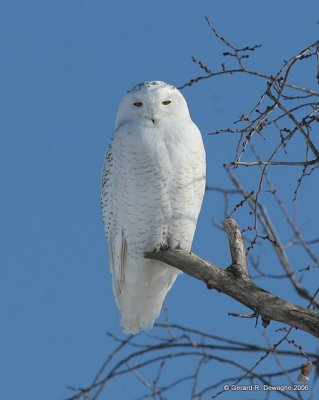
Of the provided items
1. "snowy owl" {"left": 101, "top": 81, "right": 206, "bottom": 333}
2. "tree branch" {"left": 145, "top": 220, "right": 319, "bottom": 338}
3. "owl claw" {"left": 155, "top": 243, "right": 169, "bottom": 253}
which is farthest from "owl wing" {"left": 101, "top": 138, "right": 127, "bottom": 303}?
"tree branch" {"left": 145, "top": 220, "right": 319, "bottom": 338}

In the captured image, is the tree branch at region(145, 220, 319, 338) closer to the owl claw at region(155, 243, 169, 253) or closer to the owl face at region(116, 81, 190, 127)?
the owl claw at region(155, 243, 169, 253)

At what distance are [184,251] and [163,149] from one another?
2.03ft

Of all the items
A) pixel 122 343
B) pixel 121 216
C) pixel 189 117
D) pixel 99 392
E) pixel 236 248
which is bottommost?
pixel 99 392

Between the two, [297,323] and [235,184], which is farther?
[235,184]

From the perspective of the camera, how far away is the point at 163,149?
15.8ft

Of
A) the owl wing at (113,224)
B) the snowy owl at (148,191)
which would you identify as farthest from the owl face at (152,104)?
the owl wing at (113,224)

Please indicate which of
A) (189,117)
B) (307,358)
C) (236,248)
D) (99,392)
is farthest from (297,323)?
(189,117)

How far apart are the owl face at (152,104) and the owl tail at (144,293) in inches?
34.9

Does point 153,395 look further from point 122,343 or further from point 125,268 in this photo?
point 125,268

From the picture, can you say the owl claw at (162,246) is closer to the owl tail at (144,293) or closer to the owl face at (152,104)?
the owl tail at (144,293)

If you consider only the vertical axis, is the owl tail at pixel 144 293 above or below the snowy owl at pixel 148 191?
below

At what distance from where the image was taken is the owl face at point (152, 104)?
196 inches

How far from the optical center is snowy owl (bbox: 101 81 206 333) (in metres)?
4.82

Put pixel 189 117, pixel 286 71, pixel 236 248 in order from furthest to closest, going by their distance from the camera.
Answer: pixel 189 117
pixel 236 248
pixel 286 71
